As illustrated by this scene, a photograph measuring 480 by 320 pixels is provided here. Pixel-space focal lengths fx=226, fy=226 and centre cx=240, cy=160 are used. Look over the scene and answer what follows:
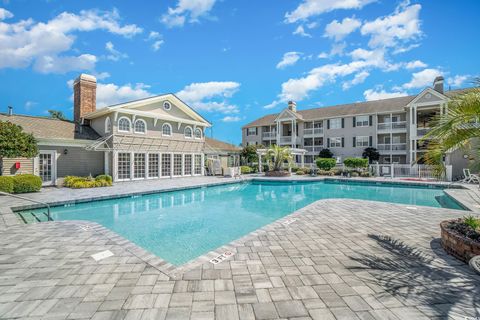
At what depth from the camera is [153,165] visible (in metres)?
19.4

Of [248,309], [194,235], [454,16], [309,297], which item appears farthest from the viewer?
[454,16]

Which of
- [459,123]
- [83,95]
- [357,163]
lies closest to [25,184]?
[83,95]

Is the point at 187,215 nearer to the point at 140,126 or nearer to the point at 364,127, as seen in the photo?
the point at 140,126

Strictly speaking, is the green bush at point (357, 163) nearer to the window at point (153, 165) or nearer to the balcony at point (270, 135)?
the balcony at point (270, 135)

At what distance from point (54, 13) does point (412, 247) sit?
19.1 m

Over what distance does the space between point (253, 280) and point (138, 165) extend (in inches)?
679

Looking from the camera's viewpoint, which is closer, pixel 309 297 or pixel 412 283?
pixel 309 297

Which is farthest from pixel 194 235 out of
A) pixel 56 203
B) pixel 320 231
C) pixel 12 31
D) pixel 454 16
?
pixel 12 31

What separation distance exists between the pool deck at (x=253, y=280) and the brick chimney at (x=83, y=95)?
1645 centimetres

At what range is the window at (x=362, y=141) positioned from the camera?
27723 millimetres

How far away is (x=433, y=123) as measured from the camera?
4441 mm

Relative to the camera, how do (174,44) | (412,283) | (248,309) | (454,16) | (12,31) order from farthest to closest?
(174,44)
(12,31)
(454,16)
(412,283)
(248,309)

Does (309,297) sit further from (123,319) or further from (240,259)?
(123,319)

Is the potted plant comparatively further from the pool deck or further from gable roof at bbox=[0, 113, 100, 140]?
the pool deck
